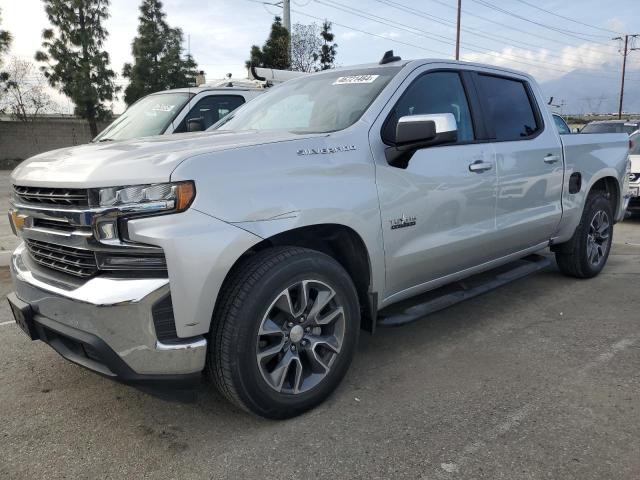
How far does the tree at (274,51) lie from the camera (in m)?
23.2

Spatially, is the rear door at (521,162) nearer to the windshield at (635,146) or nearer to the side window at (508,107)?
the side window at (508,107)

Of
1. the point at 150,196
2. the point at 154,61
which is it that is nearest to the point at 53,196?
the point at 150,196

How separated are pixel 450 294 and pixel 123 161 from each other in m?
2.45

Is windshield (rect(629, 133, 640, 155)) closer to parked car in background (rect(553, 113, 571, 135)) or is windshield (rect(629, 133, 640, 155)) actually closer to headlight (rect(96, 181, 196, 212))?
parked car in background (rect(553, 113, 571, 135))

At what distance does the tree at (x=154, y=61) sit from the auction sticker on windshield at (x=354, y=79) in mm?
32645

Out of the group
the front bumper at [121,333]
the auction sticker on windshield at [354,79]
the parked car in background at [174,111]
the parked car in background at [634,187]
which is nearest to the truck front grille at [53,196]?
the front bumper at [121,333]

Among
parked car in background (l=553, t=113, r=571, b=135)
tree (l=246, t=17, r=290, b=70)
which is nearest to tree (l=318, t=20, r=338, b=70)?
tree (l=246, t=17, r=290, b=70)

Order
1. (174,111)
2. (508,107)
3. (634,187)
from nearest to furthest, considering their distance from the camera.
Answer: (508,107), (174,111), (634,187)

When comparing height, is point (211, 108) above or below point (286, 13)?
below

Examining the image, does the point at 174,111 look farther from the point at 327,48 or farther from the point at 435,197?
the point at 327,48

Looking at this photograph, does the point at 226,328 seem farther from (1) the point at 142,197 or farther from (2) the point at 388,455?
(2) the point at 388,455

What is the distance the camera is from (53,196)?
257cm

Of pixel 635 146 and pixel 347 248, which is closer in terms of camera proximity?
pixel 347 248

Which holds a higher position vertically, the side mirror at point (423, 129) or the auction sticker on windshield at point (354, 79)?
the auction sticker on windshield at point (354, 79)
